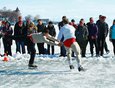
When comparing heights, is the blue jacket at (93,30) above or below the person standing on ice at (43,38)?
above

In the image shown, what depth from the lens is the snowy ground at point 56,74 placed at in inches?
484

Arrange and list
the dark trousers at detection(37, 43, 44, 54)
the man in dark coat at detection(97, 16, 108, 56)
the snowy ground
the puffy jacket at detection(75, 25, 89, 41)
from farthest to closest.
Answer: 1. the dark trousers at detection(37, 43, 44, 54)
2. the man in dark coat at detection(97, 16, 108, 56)
3. the puffy jacket at detection(75, 25, 89, 41)
4. the snowy ground

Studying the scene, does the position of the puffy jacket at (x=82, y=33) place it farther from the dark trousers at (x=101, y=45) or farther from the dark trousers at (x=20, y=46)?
the dark trousers at (x=20, y=46)

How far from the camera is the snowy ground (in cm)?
1229

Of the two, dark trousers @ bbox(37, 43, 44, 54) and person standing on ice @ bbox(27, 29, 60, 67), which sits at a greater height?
person standing on ice @ bbox(27, 29, 60, 67)

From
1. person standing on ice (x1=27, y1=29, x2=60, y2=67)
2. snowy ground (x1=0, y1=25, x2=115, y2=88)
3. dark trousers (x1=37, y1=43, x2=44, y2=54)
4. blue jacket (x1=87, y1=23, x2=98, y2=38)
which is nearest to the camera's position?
snowy ground (x1=0, y1=25, x2=115, y2=88)

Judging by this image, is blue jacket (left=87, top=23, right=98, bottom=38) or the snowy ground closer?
the snowy ground

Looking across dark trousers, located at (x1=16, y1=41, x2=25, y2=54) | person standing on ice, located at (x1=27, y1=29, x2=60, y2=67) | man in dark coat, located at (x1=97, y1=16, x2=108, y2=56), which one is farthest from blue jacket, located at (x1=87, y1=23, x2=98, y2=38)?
person standing on ice, located at (x1=27, y1=29, x2=60, y2=67)

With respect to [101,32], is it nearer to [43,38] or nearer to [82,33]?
[82,33]

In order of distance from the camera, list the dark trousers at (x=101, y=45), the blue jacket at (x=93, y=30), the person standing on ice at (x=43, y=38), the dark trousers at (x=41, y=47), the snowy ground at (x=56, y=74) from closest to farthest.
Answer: the snowy ground at (x=56, y=74)
the person standing on ice at (x=43, y=38)
the blue jacket at (x=93, y=30)
the dark trousers at (x=101, y=45)
the dark trousers at (x=41, y=47)

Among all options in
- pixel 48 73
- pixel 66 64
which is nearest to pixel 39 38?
pixel 48 73

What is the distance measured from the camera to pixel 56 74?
556 inches

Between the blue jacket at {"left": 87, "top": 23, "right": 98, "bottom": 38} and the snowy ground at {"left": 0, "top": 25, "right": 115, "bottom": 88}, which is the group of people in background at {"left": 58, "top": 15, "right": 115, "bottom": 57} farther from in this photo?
the snowy ground at {"left": 0, "top": 25, "right": 115, "bottom": 88}

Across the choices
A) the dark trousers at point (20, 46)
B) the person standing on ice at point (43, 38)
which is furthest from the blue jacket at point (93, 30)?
the person standing on ice at point (43, 38)
